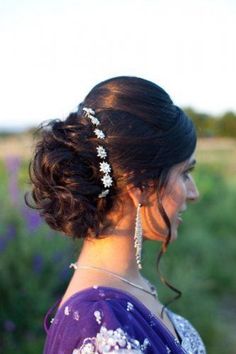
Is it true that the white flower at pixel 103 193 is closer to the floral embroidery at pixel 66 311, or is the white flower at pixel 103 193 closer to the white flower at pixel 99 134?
the white flower at pixel 99 134

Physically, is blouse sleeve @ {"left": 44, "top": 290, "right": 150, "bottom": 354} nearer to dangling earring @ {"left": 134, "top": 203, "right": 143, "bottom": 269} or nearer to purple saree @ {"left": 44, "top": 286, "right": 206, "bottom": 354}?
purple saree @ {"left": 44, "top": 286, "right": 206, "bottom": 354}

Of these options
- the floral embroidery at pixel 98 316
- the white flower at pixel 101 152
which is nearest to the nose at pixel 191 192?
the white flower at pixel 101 152

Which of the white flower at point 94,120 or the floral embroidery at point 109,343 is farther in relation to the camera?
the white flower at point 94,120

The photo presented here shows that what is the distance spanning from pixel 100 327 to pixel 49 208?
0.40 meters

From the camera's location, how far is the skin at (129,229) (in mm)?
1456

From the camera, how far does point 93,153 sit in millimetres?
1436

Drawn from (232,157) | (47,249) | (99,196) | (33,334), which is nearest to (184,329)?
(99,196)

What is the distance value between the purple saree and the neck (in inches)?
4.4

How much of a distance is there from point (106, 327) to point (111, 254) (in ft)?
0.91

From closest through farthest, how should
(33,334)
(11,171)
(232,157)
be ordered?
1. (33,334)
2. (11,171)
3. (232,157)

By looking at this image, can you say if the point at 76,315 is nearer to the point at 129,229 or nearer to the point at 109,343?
the point at 109,343

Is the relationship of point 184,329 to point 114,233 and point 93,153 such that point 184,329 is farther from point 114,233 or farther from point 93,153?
point 93,153

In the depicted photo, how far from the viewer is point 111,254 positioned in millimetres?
1489

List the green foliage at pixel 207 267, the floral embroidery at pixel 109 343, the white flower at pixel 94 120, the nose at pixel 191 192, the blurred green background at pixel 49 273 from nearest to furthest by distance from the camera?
the floral embroidery at pixel 109 343 < the white flower at pixel 94 120 < the nose at pixel 191 192 < the blurred green background at pixel 49 273 < the green foliage at pixel 207 267
